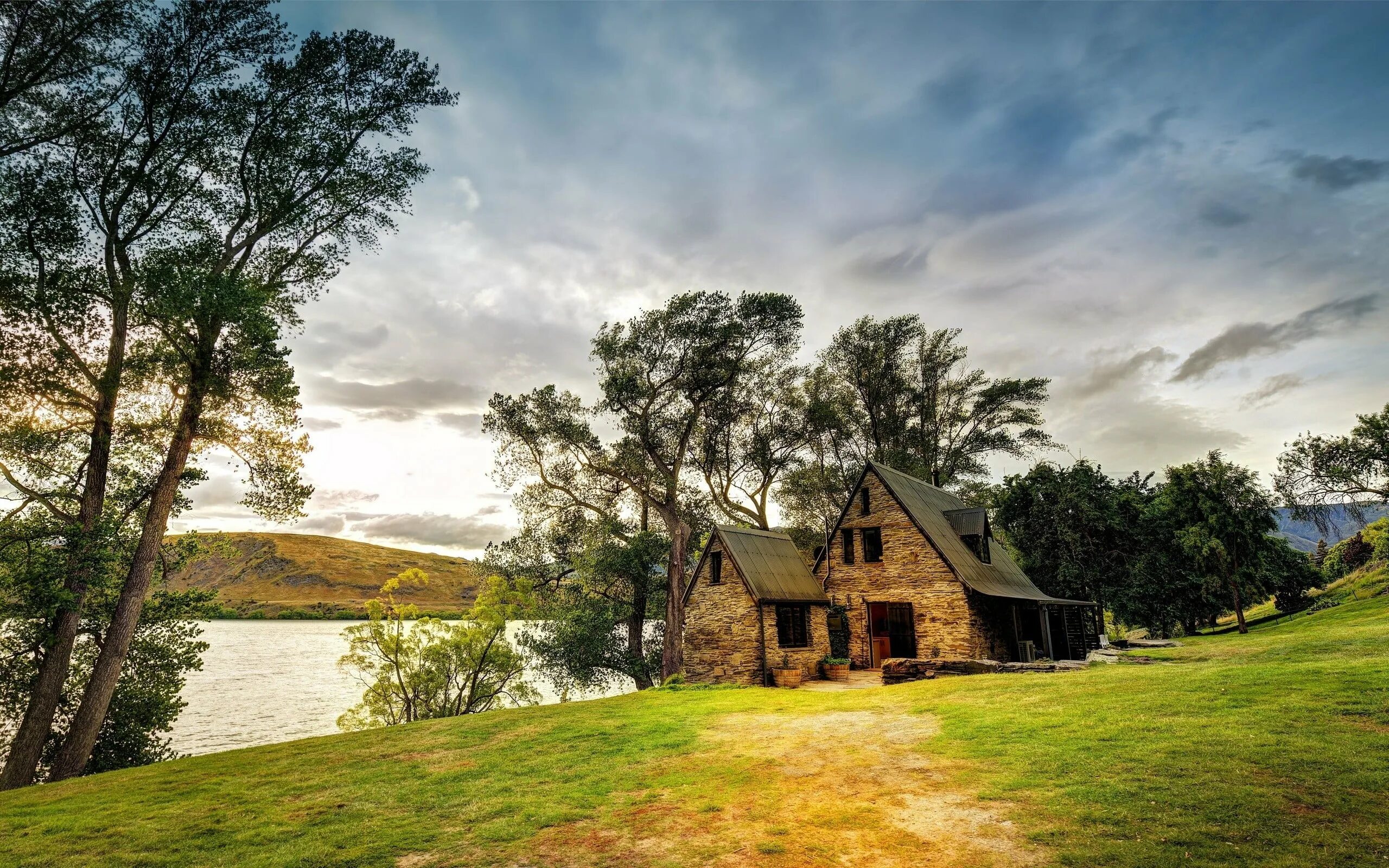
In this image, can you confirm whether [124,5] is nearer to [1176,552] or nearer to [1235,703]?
[1235,703]

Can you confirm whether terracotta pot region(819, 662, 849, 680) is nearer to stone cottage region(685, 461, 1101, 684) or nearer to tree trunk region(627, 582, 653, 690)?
stone cottage region(685, 461, 1101, 684)

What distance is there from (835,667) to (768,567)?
4.78 m

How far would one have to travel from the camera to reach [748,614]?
23.8m

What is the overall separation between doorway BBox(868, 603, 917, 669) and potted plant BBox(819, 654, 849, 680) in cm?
164

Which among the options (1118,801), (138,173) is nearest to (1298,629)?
(1118,801)

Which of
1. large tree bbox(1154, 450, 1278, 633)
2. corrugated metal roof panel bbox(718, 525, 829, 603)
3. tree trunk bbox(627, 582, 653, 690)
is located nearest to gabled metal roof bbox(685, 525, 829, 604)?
corrugated metal roof panel bbox(718, 525, 829, 603)

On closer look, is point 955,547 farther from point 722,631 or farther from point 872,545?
point 722,631

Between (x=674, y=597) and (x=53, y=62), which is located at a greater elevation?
(x=53, y=62)

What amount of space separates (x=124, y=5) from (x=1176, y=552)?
5240cm

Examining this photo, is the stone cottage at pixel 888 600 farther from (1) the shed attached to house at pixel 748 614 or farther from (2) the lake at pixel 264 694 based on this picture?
(2) the lake at pixel 264 694

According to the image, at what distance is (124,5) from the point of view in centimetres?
1360

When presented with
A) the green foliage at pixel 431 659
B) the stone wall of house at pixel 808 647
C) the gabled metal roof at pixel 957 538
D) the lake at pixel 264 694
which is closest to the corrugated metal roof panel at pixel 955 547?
the gabled metal roof at pixel 957 538

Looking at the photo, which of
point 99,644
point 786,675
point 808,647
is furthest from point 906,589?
point 99,644

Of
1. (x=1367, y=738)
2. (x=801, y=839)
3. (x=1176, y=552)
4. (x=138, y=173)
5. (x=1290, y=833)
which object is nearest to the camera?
(x=1290, y=833)
